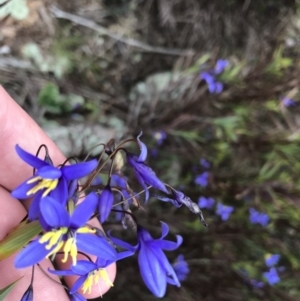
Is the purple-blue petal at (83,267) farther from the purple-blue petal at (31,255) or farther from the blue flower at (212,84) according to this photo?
the blue flower at (212,84)

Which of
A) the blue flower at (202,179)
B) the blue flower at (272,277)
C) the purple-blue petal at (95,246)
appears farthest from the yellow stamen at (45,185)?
the blue flower at (272,277)

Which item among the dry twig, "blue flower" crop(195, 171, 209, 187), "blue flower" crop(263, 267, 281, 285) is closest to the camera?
"blue flower" crop(263, 267, 281, 285)

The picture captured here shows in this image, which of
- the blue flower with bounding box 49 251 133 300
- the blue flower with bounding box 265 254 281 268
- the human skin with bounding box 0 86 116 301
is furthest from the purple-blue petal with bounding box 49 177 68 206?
the blue flower with bounding box 265 254 281 268

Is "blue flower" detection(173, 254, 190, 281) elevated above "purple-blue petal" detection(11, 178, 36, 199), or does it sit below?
below

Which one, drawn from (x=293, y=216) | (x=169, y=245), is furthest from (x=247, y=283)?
Result: (x=169, y=245)

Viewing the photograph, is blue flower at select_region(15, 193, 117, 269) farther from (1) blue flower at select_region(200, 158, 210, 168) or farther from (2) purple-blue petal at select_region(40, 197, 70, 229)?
(1) blue flower at select_region(200, 158, 210, 168)

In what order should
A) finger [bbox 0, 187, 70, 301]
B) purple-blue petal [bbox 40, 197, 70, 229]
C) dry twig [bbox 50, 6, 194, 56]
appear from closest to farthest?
purple-blue petal [bbox 40, 197, 70, 229] → finger [bbox 0, 187, 70, 301] → dry twig [bbox 50, 6, 194, 56]

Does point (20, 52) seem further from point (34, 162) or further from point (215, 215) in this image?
point (34, 162)

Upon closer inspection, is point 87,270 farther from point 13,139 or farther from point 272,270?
point 272,270
